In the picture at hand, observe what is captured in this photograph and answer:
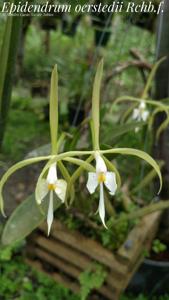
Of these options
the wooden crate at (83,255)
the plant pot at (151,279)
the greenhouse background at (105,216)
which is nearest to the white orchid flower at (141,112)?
the greenhouse background at (105,216)

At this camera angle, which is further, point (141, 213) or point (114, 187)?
point (141, 213)

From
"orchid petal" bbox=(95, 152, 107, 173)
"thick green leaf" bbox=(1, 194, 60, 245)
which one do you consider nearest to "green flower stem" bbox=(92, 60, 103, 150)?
"orchid petal" bbox=(95, 152, 107, 173)

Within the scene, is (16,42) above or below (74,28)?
below

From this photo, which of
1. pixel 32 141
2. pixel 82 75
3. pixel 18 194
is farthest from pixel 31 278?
pixel 82 75

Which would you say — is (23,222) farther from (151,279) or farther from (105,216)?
(151,279)

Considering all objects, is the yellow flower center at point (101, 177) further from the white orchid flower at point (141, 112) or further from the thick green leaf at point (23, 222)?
the white orchid flower at point (141, 112)

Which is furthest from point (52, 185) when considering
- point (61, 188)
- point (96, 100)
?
point (96, 100)

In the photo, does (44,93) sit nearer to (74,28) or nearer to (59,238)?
(74,28)

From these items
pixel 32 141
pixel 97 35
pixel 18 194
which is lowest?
pixel 18 194
